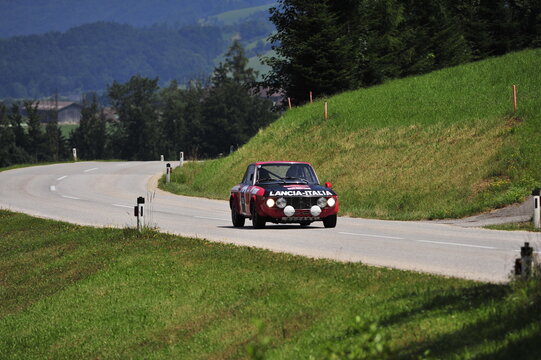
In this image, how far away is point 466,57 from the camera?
7175 centimetres

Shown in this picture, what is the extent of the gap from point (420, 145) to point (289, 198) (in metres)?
16.8

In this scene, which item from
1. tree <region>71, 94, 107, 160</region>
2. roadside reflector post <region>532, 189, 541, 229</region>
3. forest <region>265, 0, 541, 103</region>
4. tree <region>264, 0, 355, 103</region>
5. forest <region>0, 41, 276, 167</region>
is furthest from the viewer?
tree <region>71, 94, 107, 160</region>

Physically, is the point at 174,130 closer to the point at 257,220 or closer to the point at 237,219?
the point at 237,219

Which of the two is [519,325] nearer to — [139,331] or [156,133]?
[139,331]

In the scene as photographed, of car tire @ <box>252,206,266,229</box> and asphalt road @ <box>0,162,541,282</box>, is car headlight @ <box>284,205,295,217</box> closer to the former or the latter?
asphalt road @ <box>0,162,541,282</box>

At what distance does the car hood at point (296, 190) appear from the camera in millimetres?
22172

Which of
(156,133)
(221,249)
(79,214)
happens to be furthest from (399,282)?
(156,133)

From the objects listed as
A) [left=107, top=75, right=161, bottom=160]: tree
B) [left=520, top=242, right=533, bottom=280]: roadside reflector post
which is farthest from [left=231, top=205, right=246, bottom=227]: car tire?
[left=107, top=75, right=161, bottom=160]: tree

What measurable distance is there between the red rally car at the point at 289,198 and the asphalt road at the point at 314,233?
1.24ft

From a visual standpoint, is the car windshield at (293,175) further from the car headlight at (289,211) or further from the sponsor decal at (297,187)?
the car headlight at (289,211)

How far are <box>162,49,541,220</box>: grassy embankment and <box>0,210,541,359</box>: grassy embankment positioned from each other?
12.6m

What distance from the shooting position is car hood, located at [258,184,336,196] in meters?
22.2

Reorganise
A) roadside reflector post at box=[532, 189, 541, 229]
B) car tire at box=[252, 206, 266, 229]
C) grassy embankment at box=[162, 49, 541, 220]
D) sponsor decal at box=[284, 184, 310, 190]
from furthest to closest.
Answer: grassy embankment at box=[162, 49, 541, 220] → car tire at box=[252, 206, 266, 229] → sponsor decal at box=[284, 184, 310, 190] → roadside reflector post at box=[532, 189, 541, 229]

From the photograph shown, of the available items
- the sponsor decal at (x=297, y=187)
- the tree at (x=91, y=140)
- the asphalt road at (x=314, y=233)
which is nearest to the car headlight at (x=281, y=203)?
the sponsor decal at (x=297, y=187)
